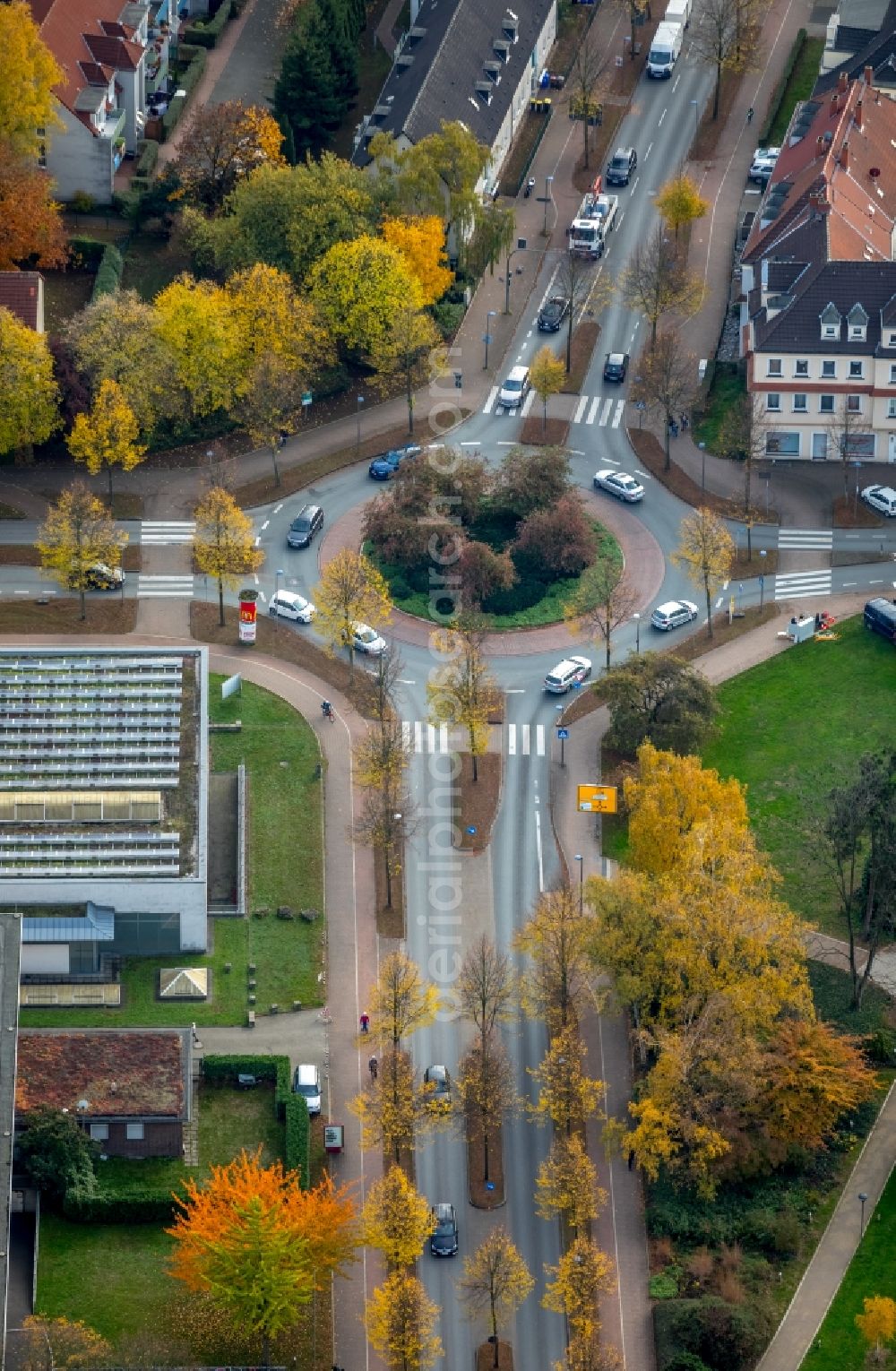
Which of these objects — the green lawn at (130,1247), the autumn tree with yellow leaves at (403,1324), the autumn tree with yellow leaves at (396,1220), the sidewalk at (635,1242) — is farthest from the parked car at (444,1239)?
→ the green lawn at (130,1247)

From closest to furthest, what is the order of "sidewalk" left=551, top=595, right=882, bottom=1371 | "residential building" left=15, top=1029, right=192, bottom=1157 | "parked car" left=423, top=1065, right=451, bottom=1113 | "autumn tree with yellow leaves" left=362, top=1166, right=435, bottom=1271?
1. "autumn tree with yellow leaves" left=362, top=1166, right=435, bottom=1271
2. "sidewalk" left=551, top=595, right=882, bottom=1371
3. "residential building" left=15, top=1029, right=192, bottom=1157
4. "parked car" left=423, top=1065, right=451, bottom=1113

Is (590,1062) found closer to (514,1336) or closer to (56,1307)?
(514,1336)

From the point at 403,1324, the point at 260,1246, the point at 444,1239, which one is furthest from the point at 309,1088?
the point at 403,1324

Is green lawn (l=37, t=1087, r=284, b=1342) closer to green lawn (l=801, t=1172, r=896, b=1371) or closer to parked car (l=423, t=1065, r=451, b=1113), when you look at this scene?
parked car (l=423, t=1065, r=451, b=1113)

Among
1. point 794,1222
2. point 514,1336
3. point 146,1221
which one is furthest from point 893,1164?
point 146,1221

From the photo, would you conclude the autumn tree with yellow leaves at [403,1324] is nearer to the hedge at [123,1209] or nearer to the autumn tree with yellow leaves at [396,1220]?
the autumn tree with yellow leaves at [396,1220]

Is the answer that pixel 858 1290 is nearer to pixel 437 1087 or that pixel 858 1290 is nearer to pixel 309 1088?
pixel 437 1087

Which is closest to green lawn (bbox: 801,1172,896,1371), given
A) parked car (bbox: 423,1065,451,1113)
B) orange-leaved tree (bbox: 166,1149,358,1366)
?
parked car (bbox: 423,1065,451,1113)
